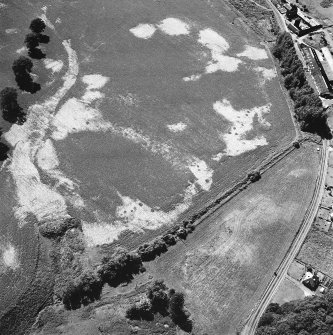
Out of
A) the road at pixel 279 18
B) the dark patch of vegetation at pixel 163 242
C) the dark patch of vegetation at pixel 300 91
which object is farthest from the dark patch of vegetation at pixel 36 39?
the road at pixel 279 18

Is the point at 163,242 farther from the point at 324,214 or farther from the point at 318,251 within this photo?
the point at 324,214

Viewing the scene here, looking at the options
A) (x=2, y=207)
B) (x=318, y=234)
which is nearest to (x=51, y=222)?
(x=2, y=207)

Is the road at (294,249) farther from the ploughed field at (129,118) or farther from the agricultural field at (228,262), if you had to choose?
the ploughed field at (129,118)

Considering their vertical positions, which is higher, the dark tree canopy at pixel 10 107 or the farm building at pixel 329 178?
the farm building at pixel 329 178

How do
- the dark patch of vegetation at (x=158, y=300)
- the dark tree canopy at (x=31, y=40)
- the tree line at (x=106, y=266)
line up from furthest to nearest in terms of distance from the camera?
the dark tree canopy at (x=31, y=40) → the tree line at (x=106, y=266) → the dark patch of vegetation at (x=158, y=300)

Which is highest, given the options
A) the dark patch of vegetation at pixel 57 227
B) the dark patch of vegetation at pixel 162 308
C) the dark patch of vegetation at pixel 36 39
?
the dark patch of vegetation at pixel 36 39

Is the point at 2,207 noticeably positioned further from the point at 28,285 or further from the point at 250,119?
the point at 250,119

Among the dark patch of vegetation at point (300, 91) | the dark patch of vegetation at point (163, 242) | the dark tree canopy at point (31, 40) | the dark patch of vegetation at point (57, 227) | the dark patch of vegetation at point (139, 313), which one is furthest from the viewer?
the dark tree canopy at point (31, 40)
